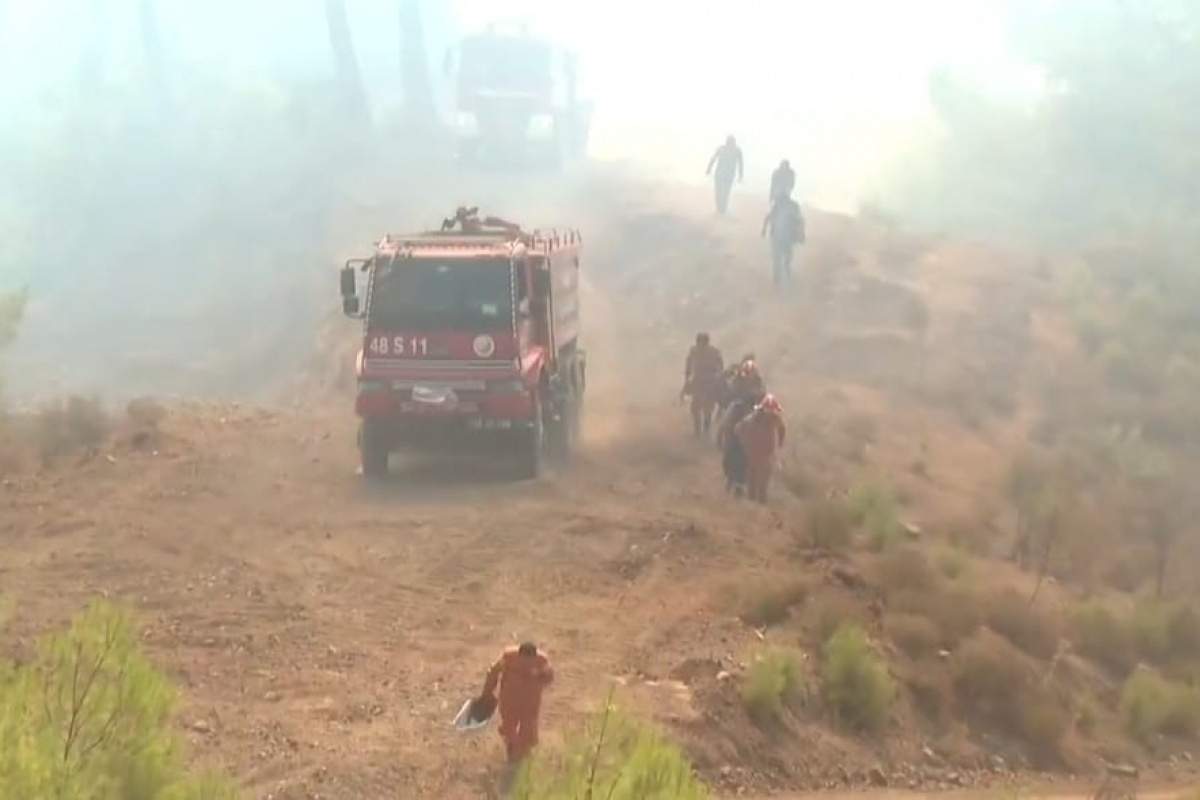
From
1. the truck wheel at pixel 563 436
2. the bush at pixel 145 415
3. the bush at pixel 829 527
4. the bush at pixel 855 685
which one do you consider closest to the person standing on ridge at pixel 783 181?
the truck wheel at pixel 563 436

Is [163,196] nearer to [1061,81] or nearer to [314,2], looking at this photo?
[1061,81]

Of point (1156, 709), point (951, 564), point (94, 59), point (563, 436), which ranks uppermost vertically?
point (94, 59)

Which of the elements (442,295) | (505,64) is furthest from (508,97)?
(442,295)

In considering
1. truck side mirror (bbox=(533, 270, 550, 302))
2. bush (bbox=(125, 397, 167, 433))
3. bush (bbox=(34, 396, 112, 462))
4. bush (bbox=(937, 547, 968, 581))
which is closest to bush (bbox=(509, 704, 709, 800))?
bush (bbox=(937, 547, 968, 581))

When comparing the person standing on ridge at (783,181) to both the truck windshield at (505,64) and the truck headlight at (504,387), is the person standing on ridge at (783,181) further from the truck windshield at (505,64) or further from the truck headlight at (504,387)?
the truck windshield at (505,64)

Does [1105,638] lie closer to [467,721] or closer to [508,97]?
[467,721]

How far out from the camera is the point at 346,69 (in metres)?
48.0

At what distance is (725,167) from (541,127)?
35.4ft

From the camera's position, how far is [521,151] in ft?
131

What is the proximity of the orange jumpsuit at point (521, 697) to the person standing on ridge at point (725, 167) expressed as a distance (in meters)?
22.6

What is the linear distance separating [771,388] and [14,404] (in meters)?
12.0

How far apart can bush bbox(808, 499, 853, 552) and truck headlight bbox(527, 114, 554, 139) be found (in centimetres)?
2727

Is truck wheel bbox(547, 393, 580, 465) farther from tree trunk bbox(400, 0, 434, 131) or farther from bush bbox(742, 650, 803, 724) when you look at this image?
tree trunk bbox(400, 0, 434, 131)

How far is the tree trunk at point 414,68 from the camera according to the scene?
4844 cm
